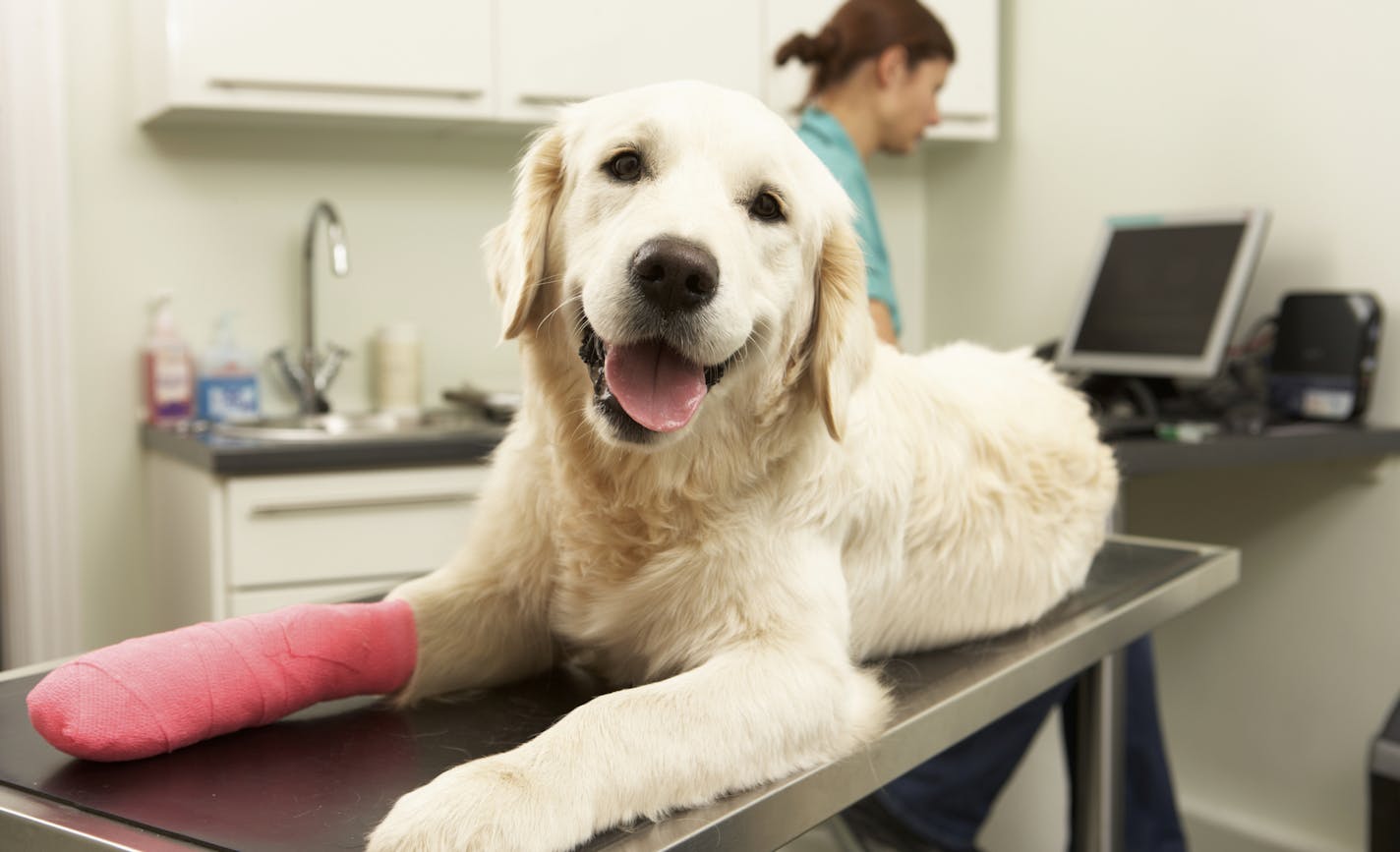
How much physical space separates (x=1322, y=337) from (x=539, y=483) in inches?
81.2

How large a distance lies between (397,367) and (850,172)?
1382 mm

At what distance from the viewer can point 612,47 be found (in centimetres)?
304

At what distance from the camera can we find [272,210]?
312 centimetres

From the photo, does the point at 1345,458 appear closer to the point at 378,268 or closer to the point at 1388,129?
the point at 1388,129

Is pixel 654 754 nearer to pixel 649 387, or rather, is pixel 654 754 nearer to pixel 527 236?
pixel 649 387

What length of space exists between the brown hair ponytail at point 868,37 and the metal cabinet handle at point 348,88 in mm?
806

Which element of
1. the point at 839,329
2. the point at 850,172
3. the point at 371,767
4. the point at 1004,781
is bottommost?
the point at 1004,781

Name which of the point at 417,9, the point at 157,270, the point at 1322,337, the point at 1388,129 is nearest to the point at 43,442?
the point at 157,270

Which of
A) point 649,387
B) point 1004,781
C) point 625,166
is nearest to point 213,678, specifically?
point 649,387

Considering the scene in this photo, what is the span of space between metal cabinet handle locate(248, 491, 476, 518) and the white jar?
23.8 inches

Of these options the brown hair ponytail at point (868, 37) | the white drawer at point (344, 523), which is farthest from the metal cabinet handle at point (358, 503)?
the brown hair ponytail at point (868, 37)

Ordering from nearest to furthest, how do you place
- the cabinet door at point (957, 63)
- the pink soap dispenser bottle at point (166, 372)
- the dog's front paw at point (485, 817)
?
1. the dog's front paw at point (485, 817)
2. the pink soap dispenser bottle at point (166, 372)
3. the cabinet door at point (957, 63)

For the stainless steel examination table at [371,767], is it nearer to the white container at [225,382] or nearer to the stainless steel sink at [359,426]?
the stainless steel sink at [359,426]

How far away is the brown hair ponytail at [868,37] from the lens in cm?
262
